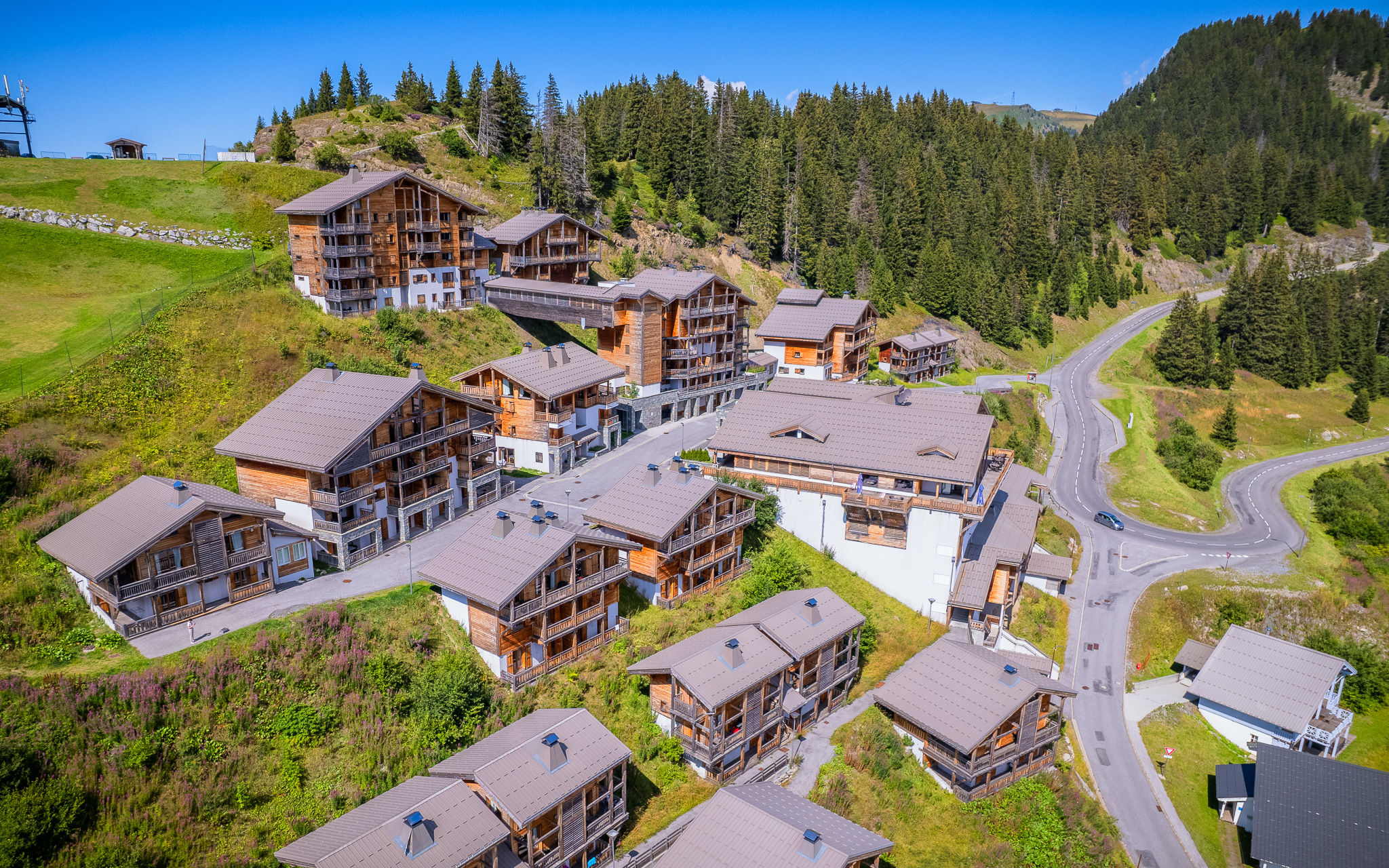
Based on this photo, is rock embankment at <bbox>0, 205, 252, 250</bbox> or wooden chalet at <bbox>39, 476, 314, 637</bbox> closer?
wooden chalet at <bbox>39, 476, 314, 637</bbox>

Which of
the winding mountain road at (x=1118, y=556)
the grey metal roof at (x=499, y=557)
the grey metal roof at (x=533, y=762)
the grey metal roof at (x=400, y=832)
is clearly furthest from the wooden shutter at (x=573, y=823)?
the winding mountain road at (x=1118, y=556)

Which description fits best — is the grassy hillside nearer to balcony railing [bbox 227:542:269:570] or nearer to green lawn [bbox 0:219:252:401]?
green lawn [bbox 0:219:252:401]

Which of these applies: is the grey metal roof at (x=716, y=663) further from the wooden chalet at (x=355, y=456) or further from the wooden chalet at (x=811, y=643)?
the wooden chalet at (x=355, y=456)

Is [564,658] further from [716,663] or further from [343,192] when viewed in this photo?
[343,192]

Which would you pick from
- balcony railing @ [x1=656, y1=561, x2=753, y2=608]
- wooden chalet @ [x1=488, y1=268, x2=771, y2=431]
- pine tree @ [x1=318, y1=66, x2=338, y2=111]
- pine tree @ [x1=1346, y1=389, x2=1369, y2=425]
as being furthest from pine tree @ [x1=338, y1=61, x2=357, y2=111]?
pine tree @ [x1=1346, y1=389, x2=1369, y2=425]

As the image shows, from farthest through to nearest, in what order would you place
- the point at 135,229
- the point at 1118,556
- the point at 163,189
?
the point at 163,189 → the point at 135,229 → the point at 1118,556

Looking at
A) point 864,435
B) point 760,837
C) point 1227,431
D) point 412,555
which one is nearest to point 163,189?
point 412,555
